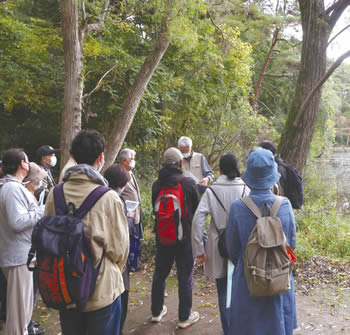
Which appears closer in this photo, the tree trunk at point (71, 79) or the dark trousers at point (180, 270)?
the dark trousers at point (180, 270)

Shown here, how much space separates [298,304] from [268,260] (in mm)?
2581

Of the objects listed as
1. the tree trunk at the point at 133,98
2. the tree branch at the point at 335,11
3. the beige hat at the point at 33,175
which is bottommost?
the beige hat at the point at 33,175

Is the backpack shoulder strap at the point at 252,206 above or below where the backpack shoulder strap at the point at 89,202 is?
below

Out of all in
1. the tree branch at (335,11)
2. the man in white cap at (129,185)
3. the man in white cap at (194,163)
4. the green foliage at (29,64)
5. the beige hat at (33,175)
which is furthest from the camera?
the green foliage at (29,64)

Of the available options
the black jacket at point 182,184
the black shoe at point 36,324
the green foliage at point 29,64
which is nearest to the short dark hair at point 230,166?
the black jacket at point 182,184

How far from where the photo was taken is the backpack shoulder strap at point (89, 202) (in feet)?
6.46

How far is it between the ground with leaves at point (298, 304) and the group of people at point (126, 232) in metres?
0.18

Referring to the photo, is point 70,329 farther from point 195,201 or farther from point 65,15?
point 65,15

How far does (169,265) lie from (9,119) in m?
9.90

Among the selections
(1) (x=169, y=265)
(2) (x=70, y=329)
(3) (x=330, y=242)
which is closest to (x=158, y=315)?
(1) (x=169, y=265)

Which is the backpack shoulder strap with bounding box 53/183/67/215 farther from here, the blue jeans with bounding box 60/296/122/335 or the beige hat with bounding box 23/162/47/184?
the beige hat with bounding box 23/162/47/184

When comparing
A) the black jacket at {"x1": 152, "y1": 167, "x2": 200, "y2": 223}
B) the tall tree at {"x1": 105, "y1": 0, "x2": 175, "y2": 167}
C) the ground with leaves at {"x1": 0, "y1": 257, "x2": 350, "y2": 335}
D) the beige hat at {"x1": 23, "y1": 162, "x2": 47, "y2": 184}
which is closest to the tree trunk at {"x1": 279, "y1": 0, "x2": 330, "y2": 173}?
the ground with leaves at {"x1": 0, "y1": 257, "x2": 350, "y2": 335}

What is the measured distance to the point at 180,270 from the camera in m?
3.47

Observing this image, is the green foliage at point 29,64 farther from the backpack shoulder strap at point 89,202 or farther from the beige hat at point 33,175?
the backpack shoulder strap at point 89,202
